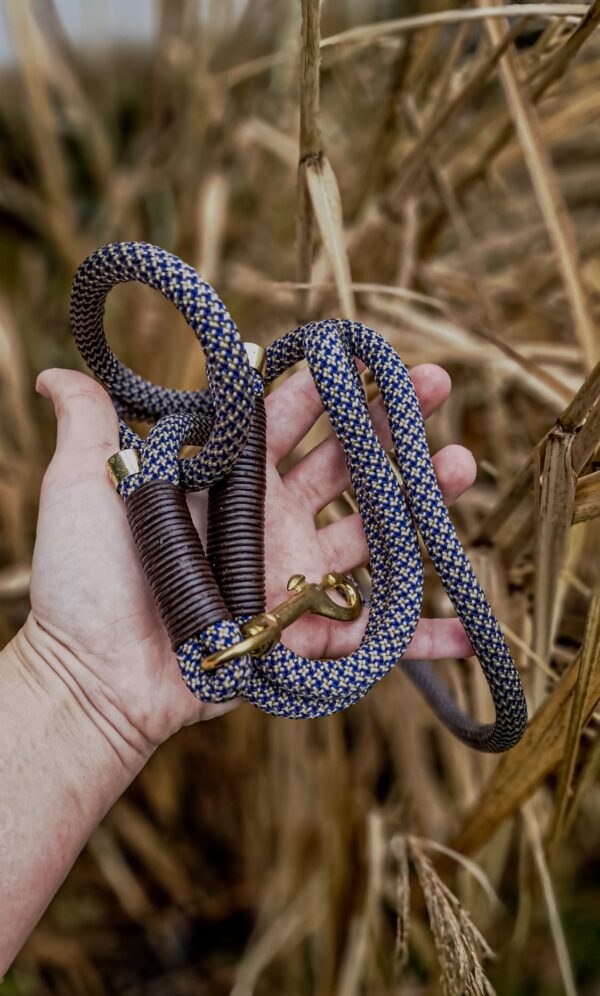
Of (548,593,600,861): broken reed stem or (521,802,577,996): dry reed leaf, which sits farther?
(521,802,577,996): dry reed leaf

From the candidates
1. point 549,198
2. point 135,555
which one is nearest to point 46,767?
point 135,555

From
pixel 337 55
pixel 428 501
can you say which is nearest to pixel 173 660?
pixel 428 501

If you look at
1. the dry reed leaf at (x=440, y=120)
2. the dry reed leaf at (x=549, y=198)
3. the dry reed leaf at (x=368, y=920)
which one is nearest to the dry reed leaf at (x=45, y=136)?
the dry reed leaf at (x=440, y=120)

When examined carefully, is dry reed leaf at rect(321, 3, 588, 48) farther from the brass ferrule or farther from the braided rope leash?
the brass ferrule

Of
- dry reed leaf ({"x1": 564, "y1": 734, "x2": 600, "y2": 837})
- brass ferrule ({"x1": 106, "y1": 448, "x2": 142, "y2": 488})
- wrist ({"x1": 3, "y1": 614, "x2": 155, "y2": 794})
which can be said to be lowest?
dry reed leaf ({"x1": 564, "y1": 734, "x2": 600, "y2": 837})

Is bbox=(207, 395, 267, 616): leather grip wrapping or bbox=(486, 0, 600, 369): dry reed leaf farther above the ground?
bbox=(486, 0, 600, 369): dry reed leaf

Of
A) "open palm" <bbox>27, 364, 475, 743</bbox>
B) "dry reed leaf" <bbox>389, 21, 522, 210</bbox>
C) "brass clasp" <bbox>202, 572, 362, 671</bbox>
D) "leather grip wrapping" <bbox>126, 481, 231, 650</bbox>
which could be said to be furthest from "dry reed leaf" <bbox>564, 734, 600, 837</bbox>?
"dry reed leaf" <bbox>389, 21, 522, 210</bbox>

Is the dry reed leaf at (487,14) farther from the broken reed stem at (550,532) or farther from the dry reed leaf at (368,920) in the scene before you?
the dry reed leaf at (368,920)
